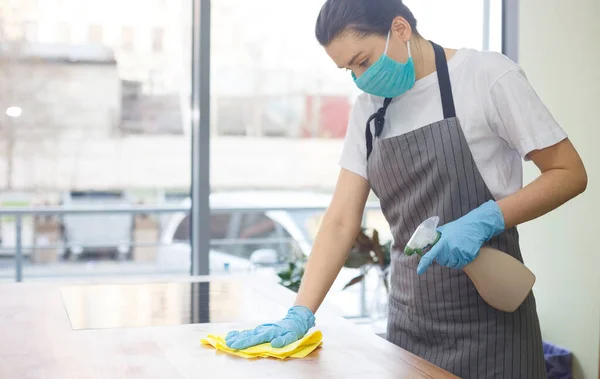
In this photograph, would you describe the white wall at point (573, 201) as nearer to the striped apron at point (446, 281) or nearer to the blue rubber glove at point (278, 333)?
the striped apron at point (446, 281)

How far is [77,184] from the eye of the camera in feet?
10.5

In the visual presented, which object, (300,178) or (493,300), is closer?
(493,300)

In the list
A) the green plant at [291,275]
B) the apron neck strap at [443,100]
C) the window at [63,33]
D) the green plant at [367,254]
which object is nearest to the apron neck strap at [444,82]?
the apron neck strap at [443,100]

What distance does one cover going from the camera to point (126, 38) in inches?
125

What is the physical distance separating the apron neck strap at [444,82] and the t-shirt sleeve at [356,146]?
21 cm

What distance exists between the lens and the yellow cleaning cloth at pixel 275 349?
130 cm

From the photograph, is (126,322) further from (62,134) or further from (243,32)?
(243,32)

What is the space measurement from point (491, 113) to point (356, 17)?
12.9 inches

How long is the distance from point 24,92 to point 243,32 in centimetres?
96

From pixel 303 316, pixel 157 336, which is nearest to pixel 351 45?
pixel 303 316

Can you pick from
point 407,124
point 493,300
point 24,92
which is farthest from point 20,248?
point 493,300

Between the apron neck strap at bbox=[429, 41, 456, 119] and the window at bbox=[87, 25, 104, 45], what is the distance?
1.92 metres

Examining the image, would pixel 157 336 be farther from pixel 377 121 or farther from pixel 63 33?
pixel 63 33

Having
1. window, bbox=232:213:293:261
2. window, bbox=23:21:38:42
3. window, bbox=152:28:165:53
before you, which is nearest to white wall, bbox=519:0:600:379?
window, bbox=232:213:293:261
